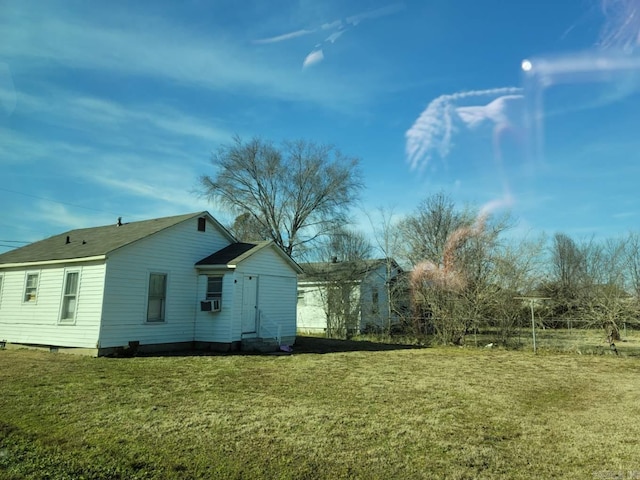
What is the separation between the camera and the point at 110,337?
483 inches

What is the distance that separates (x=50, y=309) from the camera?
1350cm

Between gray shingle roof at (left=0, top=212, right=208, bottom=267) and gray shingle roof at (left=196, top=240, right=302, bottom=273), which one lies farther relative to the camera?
gray shingle roof at (left=196, top=240, right=302, bottom=273)

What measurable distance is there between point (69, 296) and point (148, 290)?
2.30m

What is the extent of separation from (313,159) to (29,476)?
25925 mm

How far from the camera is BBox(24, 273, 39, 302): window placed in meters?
14.3

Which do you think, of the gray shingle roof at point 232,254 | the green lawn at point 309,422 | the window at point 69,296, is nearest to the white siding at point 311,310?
the gray shingle roof at point 232,254

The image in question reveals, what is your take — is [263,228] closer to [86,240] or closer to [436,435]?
[86,240]

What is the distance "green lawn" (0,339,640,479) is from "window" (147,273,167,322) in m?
3.11

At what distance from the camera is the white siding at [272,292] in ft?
48.4

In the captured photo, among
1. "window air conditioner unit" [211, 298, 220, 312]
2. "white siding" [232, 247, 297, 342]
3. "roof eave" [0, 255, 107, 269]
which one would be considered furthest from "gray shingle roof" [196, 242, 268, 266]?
"roof eave" [0, 255, 107, 269]

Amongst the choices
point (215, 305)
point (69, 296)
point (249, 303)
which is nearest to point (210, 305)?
point (215, 305)

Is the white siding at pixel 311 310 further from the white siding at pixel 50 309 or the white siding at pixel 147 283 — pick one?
the white siding at pixel 50 309

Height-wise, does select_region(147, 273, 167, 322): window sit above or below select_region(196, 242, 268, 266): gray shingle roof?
below

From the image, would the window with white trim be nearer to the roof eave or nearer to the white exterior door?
the roof eave
